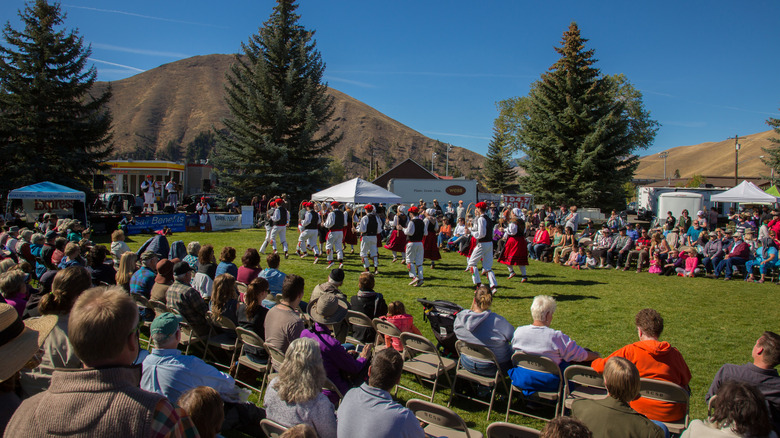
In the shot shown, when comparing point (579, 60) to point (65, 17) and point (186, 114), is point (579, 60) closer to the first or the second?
point (65, 17)

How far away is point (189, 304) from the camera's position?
16.8 ft

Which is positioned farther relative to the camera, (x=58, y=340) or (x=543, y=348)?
(x=543, y=348)

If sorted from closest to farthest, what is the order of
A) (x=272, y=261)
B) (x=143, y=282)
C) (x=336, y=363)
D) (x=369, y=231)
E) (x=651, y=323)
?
(x=651, y=323) < (x=336, y=363) < (x=143, y=282) < (x=272, y=261) < (x=369, y=231)

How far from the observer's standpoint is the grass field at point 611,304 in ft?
19.8

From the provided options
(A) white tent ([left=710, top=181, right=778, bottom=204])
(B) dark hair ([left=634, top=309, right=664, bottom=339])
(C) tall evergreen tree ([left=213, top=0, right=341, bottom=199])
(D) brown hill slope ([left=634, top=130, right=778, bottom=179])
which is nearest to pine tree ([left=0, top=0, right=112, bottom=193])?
(C) tall evergreen tree ([left=213, top=0, right=341, bottom=199])

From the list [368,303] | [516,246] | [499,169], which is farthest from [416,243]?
[499,169]

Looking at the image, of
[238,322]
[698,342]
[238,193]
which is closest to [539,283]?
[698,342]

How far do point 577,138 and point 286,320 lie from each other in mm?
28285

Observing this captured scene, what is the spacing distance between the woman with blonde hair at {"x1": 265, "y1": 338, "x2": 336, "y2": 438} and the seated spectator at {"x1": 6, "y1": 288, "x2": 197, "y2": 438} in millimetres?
1218

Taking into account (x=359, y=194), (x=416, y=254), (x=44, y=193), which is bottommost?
(x=416, y=254)

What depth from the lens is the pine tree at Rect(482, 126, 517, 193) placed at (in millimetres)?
53156

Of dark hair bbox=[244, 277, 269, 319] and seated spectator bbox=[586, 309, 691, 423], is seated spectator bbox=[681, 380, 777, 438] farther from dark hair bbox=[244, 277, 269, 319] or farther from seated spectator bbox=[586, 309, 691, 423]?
dark hair bbox=[244, 277, 269, 319]

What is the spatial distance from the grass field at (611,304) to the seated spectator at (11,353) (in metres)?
3.26

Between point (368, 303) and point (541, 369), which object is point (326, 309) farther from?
point (541, 369)
